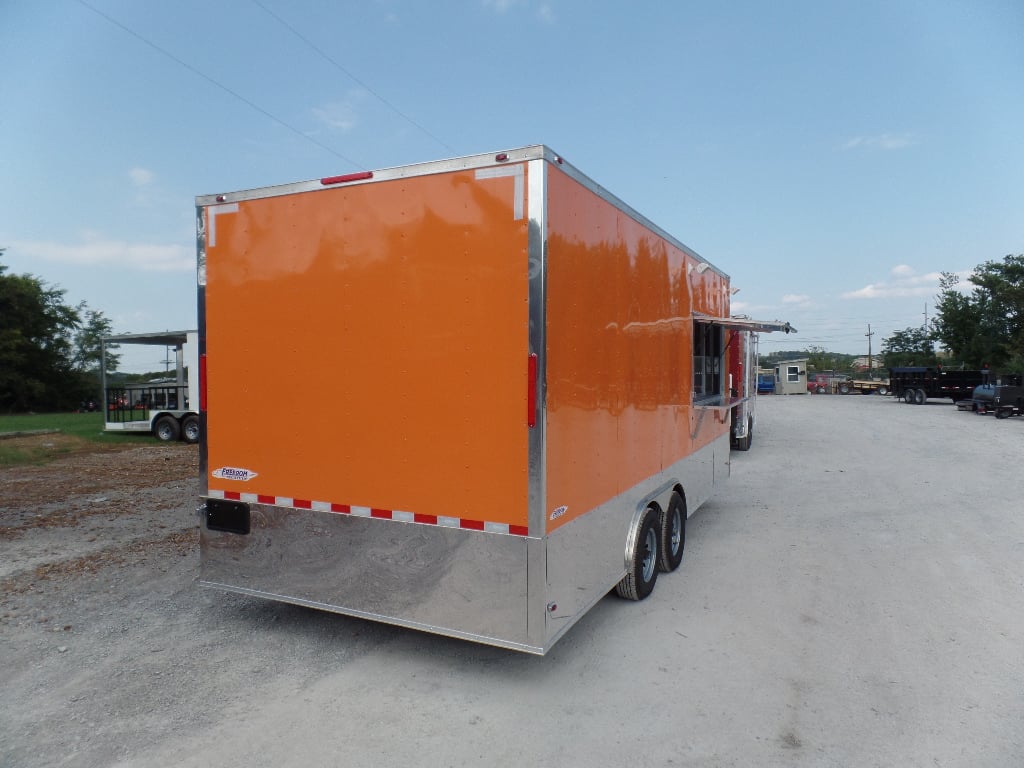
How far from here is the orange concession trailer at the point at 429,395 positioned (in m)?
3.23

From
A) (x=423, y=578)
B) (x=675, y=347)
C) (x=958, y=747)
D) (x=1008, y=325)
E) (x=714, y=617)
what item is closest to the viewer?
(x=958, y=747)

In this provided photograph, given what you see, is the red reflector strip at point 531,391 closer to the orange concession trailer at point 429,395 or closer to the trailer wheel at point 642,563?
the orange concession trailer at point 429,395

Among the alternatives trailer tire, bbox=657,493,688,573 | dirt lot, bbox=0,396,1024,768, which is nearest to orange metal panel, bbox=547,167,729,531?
trailer tire, bbox=657,493,688,573

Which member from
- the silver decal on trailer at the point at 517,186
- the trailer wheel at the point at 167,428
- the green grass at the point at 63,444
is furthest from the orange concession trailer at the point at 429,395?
the trailer wheel at the point at 167,428

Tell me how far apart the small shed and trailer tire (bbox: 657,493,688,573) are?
143 feet

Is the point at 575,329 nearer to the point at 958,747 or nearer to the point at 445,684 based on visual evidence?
the point at 445,684

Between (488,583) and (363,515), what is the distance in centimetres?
85

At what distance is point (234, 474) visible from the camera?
4.05 meters

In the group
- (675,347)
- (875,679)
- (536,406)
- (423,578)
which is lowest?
(875,679)

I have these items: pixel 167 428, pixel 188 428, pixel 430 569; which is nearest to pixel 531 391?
pixel 430 569

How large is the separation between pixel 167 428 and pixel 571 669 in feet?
52.0

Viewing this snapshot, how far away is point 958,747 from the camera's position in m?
2.93

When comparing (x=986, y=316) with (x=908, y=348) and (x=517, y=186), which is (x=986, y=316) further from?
(x=517, y=186)

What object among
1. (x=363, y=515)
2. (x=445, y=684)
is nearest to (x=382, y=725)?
(x=445, y=684)
